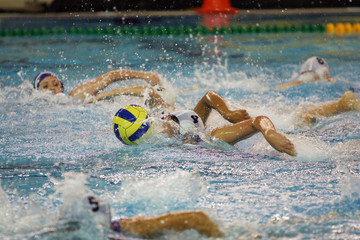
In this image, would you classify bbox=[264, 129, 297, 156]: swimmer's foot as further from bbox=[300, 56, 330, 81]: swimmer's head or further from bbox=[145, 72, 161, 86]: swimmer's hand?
bbox=[300, 56, 330, 81]: swimmer's head

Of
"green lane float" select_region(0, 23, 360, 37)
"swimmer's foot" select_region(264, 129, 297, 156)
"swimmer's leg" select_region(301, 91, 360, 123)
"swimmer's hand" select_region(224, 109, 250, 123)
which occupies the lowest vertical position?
"swimmer's foot" select_region(264, 129, 297, 156)

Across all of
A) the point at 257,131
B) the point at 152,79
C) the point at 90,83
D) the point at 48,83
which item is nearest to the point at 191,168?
the point at 257,131

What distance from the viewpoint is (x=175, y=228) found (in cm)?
193

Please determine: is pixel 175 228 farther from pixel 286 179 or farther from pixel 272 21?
pixel 272 21

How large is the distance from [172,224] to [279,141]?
1140 millimetres

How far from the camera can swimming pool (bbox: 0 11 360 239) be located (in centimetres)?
215

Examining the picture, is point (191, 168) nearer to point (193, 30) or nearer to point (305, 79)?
point (305, 79)

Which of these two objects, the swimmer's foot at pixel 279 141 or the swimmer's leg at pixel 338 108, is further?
the swimmer's leg at pixel 338 108

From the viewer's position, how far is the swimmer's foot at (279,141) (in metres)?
2.85

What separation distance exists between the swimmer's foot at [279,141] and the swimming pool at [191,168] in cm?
12

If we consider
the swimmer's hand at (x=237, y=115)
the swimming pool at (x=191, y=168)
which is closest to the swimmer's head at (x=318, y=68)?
the swimming pool at (x=191, y=168)

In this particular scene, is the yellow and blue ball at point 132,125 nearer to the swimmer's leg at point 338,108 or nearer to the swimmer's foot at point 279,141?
the swimmer's foot at point 279,141

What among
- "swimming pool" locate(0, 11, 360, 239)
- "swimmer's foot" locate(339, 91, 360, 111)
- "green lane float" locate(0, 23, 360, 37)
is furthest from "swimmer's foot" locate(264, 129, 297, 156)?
"green lane float" locate(0, 23, 360, 37)

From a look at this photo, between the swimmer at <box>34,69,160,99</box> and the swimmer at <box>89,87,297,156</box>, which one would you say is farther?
the swimmer at <box>34,69,160,99</box>
